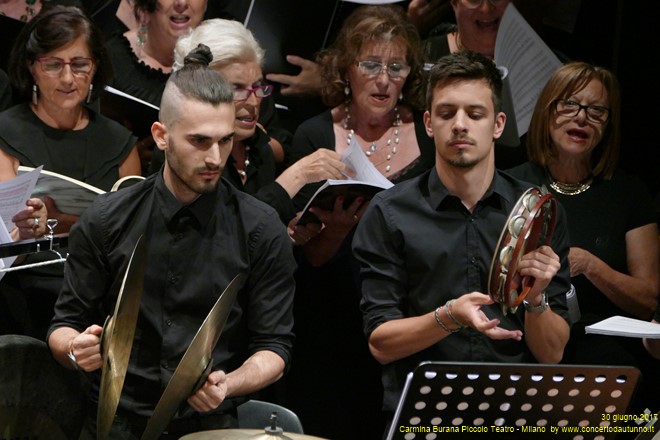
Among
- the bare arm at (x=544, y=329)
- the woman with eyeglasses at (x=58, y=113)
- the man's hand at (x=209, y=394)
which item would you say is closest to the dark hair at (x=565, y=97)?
the bare arm at (x=544, y=329)

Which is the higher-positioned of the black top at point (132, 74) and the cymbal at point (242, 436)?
the black top at point (132, 74)

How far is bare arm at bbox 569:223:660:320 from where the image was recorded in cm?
407

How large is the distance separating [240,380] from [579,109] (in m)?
1.84

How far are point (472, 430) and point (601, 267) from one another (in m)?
1.41

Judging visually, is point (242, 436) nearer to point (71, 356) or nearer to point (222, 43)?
point (71, 356)

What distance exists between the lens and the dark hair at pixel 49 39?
4.15 meters

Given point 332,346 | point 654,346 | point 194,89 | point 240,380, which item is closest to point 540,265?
point 654,346

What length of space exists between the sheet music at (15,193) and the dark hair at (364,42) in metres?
1.31

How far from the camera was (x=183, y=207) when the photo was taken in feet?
10.9

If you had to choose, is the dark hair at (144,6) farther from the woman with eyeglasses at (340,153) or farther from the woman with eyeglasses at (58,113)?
the woman with eyeglasses at (340,153)

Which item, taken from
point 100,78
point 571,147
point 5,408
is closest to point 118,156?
point 100,78

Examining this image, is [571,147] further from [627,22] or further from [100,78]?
[100,78]

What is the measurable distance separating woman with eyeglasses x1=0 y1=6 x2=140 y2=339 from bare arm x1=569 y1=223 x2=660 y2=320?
1792mm

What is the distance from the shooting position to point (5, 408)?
3.29 m
